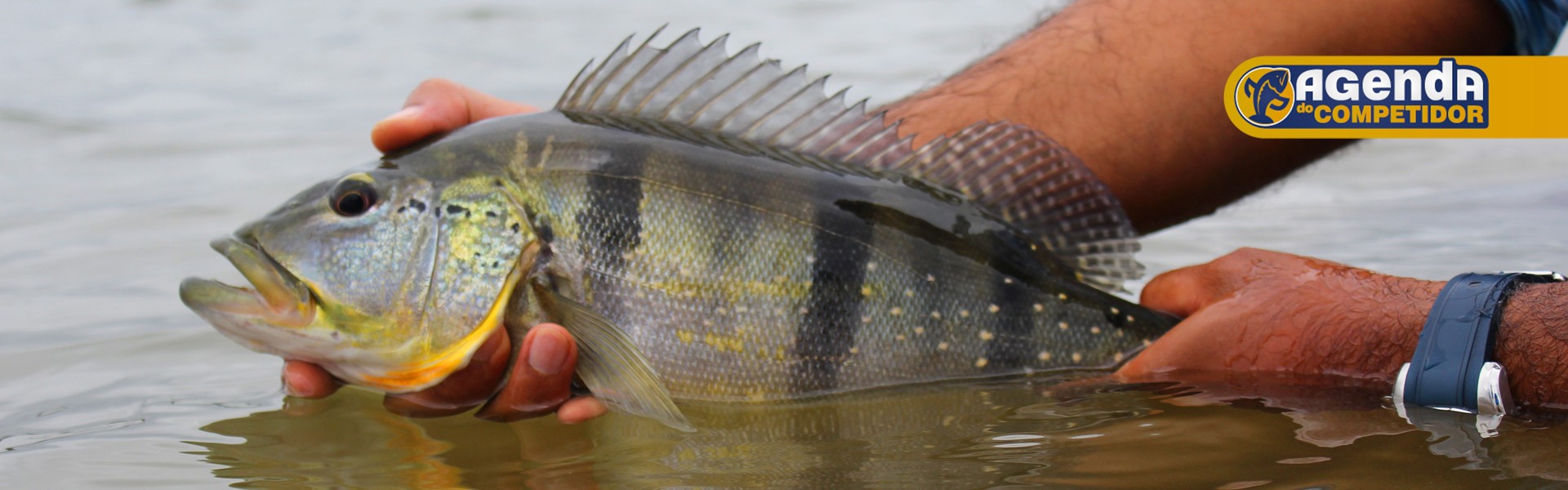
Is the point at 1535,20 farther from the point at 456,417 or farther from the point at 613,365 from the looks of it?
the point at 456,417

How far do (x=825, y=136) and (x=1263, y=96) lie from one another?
1.66 meters

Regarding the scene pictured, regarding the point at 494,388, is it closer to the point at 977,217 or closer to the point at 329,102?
the point at 977,217

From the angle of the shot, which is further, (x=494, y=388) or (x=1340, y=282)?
(x=1340, y=282)

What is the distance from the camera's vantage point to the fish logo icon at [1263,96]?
403 cm

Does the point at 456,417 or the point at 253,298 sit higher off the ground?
the point at 253,298

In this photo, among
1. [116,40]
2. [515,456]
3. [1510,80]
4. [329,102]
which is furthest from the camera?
[116,40]

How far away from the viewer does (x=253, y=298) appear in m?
2.79

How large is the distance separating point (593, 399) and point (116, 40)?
899 cm

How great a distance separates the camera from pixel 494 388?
3020mm

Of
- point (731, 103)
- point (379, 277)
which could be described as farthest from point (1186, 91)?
point (379, 277)

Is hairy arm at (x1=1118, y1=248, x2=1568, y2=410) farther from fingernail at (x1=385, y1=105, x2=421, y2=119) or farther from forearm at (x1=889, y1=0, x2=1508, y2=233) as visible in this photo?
fingernail at (x1=385, y1=105, x2=421, y2=119)

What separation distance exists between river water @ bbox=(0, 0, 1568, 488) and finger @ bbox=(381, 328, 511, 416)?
4cm

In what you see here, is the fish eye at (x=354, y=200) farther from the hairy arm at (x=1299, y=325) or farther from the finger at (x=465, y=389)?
the hairy arm at (x=1299, y=325)

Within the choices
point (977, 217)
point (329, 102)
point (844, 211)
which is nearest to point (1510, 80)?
point (977, 217)
